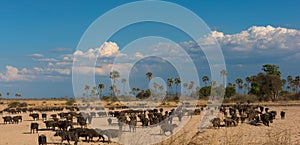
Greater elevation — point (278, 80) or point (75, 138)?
point (278, 80)

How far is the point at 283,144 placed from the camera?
6473 millimetres

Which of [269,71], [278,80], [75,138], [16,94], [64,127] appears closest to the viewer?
[75,138]

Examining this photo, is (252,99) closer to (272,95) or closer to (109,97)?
(272,95)

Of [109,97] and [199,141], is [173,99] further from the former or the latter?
[199,141]

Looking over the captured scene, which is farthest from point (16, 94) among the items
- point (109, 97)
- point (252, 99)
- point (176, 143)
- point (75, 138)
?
point (176, 143)

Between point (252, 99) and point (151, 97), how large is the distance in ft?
86.9

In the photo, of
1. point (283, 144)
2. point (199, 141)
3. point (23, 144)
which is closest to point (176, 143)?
point (199, 141)

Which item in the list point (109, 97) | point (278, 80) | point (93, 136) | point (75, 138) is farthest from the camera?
point (109, 97)

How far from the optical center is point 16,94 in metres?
147

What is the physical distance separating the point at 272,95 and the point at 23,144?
84.6 metres

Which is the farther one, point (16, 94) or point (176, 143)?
point (16, 94)

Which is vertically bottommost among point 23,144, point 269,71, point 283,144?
point 23,144

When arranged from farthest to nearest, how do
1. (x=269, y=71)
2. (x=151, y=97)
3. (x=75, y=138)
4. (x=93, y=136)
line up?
(x=269, y=71)
(x=151, y=97)
(x=93, y=136)
(x=75, y=138)

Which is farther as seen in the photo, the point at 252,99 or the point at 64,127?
the point at 252,99
